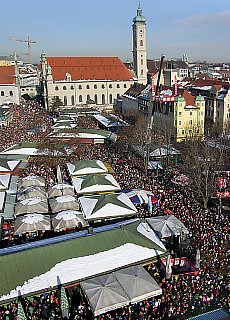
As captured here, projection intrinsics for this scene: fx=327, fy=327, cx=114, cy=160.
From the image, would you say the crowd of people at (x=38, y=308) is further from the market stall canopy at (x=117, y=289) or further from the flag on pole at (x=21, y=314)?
the market stall canopy at (x=117, y=289)

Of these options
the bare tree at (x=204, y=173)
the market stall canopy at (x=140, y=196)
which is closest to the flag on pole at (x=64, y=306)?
the market stall canopy at (x=140, y=196)

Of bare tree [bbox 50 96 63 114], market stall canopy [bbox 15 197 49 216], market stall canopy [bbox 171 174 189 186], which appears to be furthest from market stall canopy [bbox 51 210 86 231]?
bare tree [bbox 50 96 63 114]

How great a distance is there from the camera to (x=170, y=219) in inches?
743

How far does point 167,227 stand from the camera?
18.3 m

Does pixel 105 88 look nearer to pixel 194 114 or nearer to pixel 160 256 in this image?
pixel 194 114

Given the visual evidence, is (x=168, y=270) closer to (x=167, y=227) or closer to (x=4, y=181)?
(x=167, y=227)

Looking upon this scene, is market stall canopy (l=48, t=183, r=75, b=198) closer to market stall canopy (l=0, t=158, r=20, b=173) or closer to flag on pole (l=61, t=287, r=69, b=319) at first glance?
market stall canopy (l=0, t=158, r=20, b=173)

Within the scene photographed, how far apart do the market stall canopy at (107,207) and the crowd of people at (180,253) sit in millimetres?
1771

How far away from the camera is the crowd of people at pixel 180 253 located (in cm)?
1298

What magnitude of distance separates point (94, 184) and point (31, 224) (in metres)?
7.09

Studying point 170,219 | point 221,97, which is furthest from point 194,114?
point 170,219

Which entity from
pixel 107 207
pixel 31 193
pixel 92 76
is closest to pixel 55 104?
pixel 92 76

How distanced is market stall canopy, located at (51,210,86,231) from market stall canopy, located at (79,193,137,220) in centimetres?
73

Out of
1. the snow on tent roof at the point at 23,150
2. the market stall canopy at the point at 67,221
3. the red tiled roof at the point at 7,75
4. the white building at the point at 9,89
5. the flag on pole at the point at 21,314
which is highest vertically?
the red tiled roof at the point at 7,75
